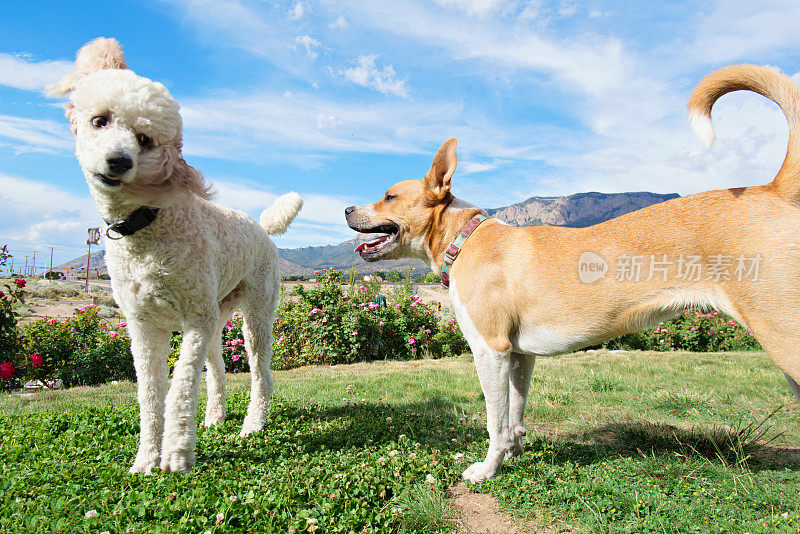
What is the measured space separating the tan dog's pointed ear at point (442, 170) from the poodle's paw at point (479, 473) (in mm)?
2325

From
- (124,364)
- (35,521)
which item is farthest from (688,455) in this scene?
(124,364)

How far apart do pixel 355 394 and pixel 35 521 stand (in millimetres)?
3877

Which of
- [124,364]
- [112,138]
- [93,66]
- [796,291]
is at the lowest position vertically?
[124,364]

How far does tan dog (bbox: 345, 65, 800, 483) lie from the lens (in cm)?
272

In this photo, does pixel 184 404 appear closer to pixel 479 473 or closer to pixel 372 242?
pixel 372 242

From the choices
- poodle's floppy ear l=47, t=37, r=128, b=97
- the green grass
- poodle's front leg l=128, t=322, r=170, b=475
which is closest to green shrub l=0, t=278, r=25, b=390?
the green grass

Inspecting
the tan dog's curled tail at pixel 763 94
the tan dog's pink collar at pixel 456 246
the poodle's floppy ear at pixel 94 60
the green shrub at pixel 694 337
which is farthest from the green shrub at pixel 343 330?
the tan dog's curled tail at pixel 763 94

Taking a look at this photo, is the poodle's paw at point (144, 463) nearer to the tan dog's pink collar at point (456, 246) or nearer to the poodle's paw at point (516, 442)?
the tan dog's pink collar at point (456, 246)

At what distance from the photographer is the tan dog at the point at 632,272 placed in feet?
8.91

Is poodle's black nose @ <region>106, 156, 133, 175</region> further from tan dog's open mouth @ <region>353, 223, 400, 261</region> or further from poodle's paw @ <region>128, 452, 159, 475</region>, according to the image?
poodle's paw @ <region>128, 452, 159, 475</region>

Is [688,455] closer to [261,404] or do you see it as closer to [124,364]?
[261,404]

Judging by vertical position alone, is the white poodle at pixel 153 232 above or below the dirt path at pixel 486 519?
above

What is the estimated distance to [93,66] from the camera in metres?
3.29

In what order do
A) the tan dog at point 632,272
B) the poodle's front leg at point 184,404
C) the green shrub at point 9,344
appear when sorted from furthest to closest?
the green shrub at point 9,344 < the poodle's front leg at point 184,404 < the tan dog at point 632,272
